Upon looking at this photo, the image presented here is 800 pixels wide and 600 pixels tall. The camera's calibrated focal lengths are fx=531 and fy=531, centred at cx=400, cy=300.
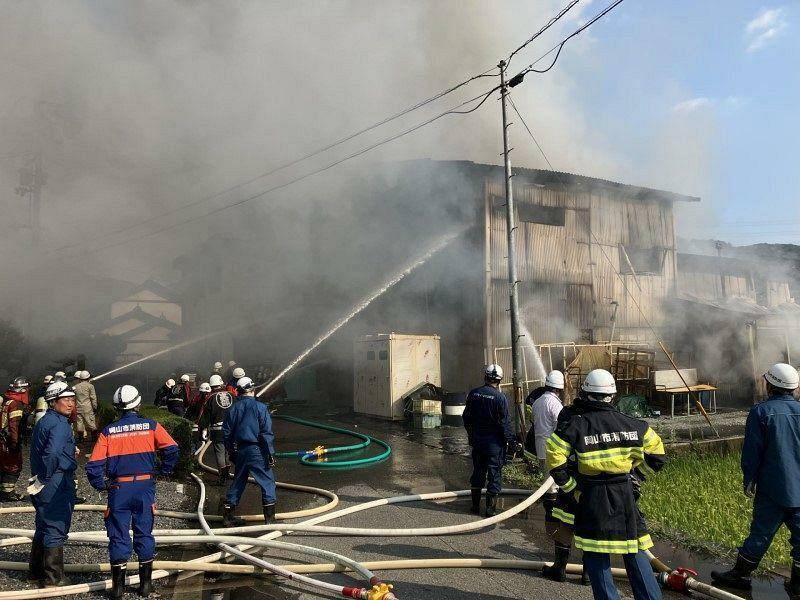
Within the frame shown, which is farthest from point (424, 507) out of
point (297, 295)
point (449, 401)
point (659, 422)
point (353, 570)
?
point (297, 295)

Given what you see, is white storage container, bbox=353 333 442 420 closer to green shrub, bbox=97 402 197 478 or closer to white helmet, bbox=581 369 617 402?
green shrub, bbox=97 402 197 478

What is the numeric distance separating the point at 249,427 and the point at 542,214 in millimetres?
12161

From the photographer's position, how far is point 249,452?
5.71 m

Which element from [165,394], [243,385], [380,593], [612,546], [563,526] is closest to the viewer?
[612,546]

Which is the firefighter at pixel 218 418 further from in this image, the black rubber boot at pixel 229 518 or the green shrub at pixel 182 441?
the black rubber boot at pixel 229 518

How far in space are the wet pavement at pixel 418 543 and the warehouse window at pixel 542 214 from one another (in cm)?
834

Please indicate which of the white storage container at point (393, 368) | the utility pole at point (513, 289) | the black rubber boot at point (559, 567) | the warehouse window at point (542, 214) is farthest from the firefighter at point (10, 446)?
the warehouse window at point (542, 214)

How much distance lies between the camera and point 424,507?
6.26m

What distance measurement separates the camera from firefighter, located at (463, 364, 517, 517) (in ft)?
19.2

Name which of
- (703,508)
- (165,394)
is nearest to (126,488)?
(703,508)

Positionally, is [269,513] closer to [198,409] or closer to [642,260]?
[198,409]

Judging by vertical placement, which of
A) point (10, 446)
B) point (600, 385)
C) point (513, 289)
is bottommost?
point (10, 446)

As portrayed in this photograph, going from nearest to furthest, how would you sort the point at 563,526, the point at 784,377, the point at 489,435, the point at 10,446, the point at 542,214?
the point at 563,526
the point at 784,377
the point at 489,435
the point at 10,446
the point at 542,214

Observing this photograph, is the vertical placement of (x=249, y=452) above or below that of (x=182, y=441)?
above
